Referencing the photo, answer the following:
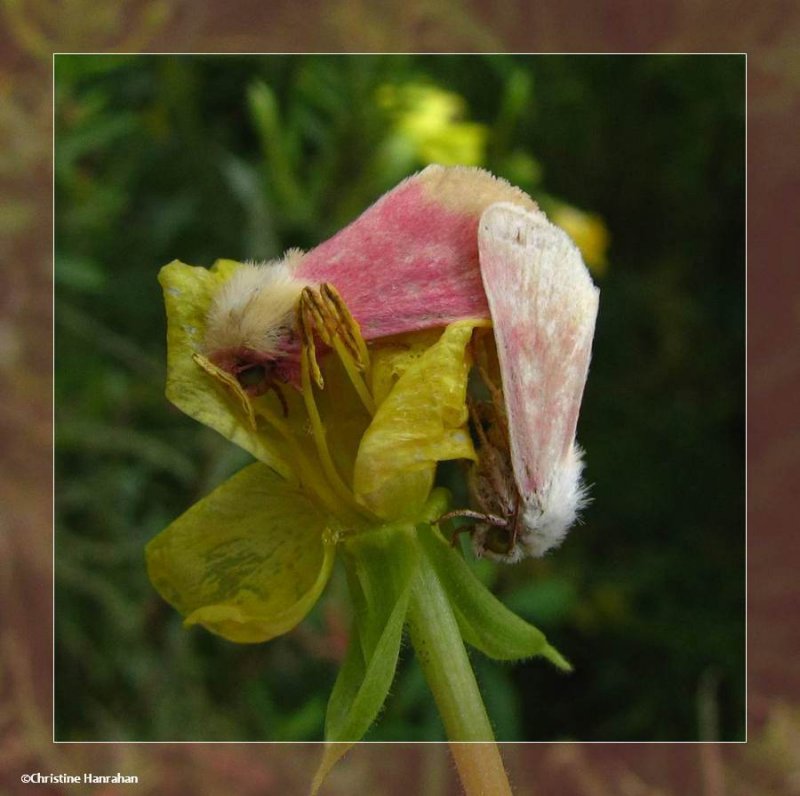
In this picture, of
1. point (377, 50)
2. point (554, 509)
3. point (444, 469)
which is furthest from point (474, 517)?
point (377, 50)

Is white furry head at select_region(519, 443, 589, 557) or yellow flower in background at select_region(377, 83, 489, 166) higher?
yellow flower in background at select_region(377, 83, 489, 166)

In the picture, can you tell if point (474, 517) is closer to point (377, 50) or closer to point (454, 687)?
point (454, 687)

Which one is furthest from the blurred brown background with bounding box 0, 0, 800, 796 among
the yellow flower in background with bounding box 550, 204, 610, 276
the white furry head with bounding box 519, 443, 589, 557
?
the white furry head with bounding box 519, 443, 589, 557

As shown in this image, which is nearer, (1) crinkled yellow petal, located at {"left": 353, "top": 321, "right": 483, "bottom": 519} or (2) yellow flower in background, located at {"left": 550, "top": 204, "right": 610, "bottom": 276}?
(1) crinkled yellow petal, located at {"left": 353, "top": 321, "right": 483, "bottom": 519}

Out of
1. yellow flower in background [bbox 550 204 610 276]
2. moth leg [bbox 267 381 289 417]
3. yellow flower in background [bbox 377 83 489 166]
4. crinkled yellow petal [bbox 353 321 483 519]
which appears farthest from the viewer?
yellow flower in background [bbox 550 204 610 276]

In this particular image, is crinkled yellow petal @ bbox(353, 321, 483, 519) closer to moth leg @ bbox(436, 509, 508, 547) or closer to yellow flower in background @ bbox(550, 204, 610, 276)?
moth leg @ bbox(436, 509, 508, 547)

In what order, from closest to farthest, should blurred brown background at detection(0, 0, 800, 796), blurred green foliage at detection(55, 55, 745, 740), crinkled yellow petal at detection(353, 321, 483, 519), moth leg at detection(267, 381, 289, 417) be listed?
crinkled yellow petal at detection(353, 321, 483, 519), moth leg at detection(267, 381, 289, 417), blurred brown background at detection(0, 0, 800, 796), blurred green foliage at detection(55, 55, 745, 740)


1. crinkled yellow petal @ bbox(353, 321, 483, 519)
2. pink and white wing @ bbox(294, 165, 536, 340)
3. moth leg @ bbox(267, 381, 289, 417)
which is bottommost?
crinkled yellow petal @ bbox(353, 321, 483, 519)
